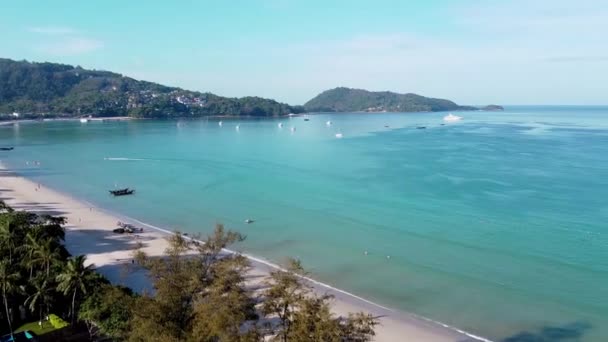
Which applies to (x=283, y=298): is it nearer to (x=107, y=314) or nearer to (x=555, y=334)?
(x=107, y=314)

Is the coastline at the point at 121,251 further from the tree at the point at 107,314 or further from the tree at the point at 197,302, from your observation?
the tree at the point at 197,302

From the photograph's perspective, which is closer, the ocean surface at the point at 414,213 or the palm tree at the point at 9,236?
the palm tree at the point at 9,236

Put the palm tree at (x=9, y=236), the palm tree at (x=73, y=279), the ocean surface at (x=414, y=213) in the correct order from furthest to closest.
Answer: the ocean surface at (x=414, y=213), the palm tree at (x=9, y=236), the palm tree at (x=73, y=279)

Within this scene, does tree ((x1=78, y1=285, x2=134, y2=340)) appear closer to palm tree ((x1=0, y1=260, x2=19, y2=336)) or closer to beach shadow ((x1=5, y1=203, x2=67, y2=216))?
palm tree ((x1=0, y1=260, x2=19, y2=336))

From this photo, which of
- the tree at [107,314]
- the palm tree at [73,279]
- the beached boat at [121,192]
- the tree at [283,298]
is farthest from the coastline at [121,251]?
the tree at [283,298]

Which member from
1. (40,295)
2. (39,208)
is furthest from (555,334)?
(39,208)

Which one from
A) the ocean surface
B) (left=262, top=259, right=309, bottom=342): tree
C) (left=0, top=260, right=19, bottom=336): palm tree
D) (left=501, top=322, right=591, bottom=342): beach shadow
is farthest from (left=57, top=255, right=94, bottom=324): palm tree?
(left=501, top=322, right=591, bottom=342): beach shadow
